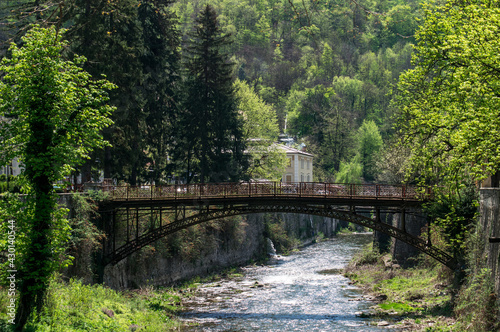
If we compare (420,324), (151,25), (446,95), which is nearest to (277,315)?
(420,324)

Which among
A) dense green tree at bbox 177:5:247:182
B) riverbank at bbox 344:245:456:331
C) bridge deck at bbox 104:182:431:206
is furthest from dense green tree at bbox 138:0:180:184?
riverbank at bbox 344:245:456:331

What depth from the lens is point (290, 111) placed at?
3903 inches

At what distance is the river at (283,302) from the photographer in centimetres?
2547

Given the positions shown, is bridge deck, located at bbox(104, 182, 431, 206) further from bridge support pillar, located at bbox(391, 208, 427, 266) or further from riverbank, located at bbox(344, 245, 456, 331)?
bridge support pillar, located at bbox(391, 208, 427, 266)

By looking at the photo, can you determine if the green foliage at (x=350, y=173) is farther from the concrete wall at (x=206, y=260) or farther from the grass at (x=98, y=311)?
the grass at (x=98, y=311)

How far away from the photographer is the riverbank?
2484 centimetres

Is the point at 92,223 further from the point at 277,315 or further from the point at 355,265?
the point at 355,265

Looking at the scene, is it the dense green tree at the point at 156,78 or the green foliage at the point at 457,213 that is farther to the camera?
the dense green tree at the point at 156,78

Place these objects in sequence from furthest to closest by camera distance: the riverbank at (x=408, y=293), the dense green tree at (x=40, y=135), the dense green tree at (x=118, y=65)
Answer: the dense green tree at (x=118, y=65), the riverbank at (x=408, y=293), the dense green tree at (x=40, y=135)

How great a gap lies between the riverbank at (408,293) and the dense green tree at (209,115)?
13959 mm

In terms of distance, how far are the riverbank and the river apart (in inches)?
36.5

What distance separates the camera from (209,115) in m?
44.7

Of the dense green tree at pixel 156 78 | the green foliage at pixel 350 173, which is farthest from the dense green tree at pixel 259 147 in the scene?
the green foliage at pixel 350 173

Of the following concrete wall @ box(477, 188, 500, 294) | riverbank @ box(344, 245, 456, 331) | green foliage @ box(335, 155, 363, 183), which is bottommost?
riverbank @ box(344, 245, 456, 331)
